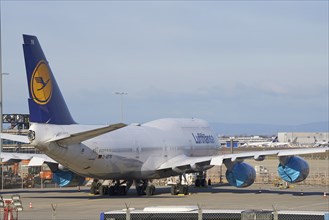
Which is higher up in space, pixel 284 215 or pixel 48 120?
pixel 48 120

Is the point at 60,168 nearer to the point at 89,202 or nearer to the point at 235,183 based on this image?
the point at 89,202

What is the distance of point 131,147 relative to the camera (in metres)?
49.9

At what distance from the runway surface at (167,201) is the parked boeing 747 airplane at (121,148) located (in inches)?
55.6

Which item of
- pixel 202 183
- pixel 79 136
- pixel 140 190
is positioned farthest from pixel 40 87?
pixel 202 183

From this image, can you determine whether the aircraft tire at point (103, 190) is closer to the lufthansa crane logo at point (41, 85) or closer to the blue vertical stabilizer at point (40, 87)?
the blue vertical stabilizer at point (40, 87)

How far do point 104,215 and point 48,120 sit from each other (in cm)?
2209

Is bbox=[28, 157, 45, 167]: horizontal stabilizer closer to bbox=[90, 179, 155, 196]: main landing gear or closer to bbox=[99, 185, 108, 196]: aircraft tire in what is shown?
bbox=[90, 179, 155, 196]: main landing gear

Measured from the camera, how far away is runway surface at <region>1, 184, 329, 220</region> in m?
38.3

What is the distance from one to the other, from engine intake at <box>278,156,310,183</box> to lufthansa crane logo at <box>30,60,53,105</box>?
1540 cm

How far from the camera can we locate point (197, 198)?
159 feet

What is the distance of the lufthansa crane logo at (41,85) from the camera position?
139ft

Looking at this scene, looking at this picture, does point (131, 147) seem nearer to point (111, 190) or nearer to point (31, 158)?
point (111, 190)

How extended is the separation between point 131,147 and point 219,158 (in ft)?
17.6

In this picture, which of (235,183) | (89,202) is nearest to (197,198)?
(235,183)
